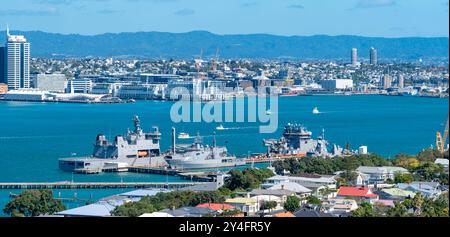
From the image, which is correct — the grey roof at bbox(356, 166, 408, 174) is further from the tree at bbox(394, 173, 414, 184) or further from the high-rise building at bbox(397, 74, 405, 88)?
the high-rise building at bbox(397, 74, 405, 88)

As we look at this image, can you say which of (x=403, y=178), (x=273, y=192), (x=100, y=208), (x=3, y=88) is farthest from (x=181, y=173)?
(x=3, y=88)

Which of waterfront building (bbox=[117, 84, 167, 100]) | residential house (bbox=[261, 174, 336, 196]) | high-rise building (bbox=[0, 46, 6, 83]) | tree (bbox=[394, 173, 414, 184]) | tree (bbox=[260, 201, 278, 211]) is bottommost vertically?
residential house (bbox=[261, 174, 336, 196])

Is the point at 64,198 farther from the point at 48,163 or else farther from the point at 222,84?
the point at 222,84

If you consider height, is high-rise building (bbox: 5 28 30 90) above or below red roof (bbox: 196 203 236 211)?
above

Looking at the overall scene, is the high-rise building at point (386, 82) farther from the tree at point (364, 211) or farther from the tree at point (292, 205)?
the tree at point (364, 211)

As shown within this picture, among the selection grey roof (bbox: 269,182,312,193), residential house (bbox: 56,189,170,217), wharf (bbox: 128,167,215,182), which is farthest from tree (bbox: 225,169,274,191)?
wharf (bbox: 128,167,215,182)

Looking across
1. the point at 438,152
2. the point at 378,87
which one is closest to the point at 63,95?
the point at 378,87

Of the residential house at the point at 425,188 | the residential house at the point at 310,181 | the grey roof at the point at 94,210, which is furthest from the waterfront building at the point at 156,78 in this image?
the grey roof at the point at 94,210
